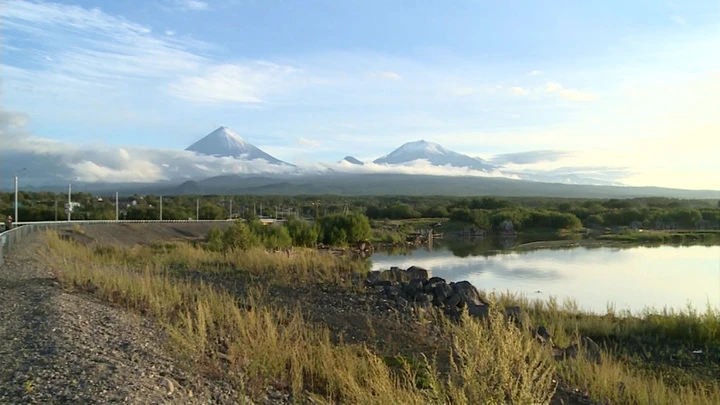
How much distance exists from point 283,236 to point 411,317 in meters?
19.3

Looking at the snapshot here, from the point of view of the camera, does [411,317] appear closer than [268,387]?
No

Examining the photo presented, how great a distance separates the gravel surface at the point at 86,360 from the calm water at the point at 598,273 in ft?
30.4

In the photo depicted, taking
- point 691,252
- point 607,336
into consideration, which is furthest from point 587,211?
point 607,336

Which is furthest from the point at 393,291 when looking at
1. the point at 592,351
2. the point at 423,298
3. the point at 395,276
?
the point at 592,351

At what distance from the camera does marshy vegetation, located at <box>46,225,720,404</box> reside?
163 inches

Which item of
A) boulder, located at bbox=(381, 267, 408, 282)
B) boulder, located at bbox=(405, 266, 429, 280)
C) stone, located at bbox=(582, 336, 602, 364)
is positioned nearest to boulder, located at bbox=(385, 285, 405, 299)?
boulder, located at bbox=(381, 267, 408, 282)

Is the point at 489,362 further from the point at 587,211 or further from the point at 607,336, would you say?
the point at 587,211

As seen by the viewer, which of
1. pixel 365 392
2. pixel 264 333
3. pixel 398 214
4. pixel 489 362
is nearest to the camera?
pixel 489 362

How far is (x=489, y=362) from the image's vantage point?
3.88m

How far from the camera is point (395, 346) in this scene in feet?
27.7

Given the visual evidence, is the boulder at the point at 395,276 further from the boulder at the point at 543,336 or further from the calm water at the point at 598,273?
the boulder at the point at 543,336

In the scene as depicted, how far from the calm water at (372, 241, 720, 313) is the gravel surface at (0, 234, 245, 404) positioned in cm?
925

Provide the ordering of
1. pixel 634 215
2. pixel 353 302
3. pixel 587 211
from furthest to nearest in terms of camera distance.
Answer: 1. pixel 587 211
2. pixel 634 215
3. pixel 353 302

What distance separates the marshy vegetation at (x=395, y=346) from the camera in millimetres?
4141
